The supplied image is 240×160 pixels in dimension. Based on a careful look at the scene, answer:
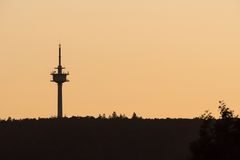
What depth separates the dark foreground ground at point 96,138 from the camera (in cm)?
18175

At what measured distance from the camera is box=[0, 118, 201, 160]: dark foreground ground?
596 ft

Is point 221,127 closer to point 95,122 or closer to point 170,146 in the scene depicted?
point 170,146

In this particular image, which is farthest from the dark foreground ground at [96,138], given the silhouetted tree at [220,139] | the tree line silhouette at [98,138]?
the silhouetted tree at [220,139]

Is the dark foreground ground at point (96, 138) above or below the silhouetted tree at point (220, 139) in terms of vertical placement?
above

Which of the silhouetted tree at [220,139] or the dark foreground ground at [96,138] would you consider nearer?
the silhouetted tree at [220,139]

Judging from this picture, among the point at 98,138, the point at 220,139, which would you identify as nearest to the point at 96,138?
the point at 98,138

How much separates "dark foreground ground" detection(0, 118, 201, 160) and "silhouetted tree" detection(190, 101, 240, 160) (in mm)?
70814

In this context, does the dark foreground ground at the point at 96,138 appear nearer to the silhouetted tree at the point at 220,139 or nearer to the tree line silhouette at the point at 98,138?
the tree line silhouette at the point at 98,138

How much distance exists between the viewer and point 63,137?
7500 inches

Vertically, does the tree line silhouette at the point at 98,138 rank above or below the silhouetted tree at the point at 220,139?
above

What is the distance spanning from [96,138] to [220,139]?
90.2 m

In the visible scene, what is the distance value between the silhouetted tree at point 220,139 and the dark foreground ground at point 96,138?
232 ft

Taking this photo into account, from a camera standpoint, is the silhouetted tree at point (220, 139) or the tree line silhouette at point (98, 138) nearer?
the silhouetted tree at point (220, 139)

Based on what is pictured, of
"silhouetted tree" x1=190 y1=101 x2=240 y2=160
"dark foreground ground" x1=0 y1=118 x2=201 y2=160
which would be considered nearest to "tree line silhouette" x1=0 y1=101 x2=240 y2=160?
"dark foreground ground" x1=0 y1=118 x2=201 y2=160
